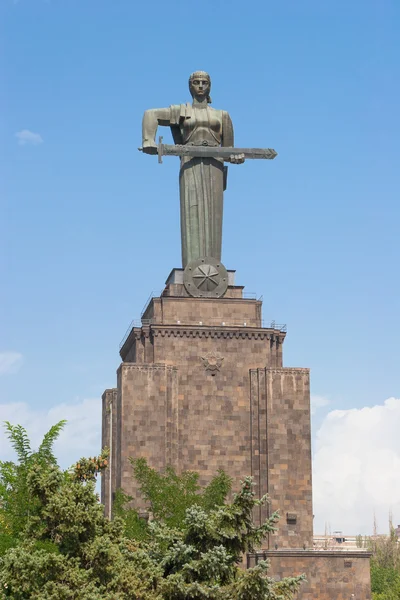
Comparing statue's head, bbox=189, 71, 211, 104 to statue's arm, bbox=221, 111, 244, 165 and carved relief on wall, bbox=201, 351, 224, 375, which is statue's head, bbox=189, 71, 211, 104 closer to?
statue's arm, bbox=221, 111, 244, 165

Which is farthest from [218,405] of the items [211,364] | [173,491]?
[173,491]

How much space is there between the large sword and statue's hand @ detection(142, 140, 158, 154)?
0.25 metres

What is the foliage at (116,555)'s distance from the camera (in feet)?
90.9

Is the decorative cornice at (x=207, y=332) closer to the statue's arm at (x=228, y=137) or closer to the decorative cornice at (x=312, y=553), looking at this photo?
the statue's arm at (x=228, y=137)

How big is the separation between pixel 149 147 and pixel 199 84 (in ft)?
14.4

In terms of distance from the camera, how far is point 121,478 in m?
56.7

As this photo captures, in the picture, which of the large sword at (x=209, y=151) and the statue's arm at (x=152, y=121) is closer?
the large sword at (x=209, y=151)

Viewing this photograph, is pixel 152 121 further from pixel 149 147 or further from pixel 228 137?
pixel 228 137

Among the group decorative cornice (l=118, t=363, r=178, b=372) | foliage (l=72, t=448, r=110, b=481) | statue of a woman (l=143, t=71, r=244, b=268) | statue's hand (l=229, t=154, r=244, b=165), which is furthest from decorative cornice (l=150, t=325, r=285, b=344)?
foliage (l=72, t=448, r=110, b=481)

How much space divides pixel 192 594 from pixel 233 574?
150cm

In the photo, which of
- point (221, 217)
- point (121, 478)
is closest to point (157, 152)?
point (221, 217)

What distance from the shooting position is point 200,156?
6169cm

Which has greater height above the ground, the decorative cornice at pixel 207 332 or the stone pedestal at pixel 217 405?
the decorative cornice at pixel 207 332

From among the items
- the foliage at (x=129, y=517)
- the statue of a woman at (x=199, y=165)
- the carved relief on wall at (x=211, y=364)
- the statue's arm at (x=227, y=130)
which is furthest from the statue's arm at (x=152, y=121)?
the foliage at (x=129, y=517)
